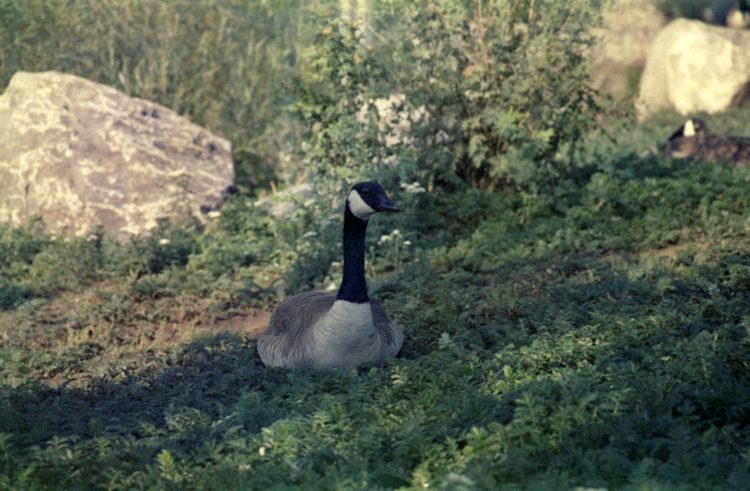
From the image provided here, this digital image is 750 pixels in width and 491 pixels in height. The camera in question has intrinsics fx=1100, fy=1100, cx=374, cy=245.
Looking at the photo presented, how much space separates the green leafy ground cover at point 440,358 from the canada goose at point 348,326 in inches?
7.4

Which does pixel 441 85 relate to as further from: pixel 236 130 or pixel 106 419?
pixel 106 419

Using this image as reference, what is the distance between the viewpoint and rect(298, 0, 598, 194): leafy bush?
10734mm

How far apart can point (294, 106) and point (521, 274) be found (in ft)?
10.3

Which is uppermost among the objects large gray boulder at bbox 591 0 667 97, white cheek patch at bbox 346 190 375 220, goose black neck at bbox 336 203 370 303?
white cheek patch at bbox 346 190 375 220

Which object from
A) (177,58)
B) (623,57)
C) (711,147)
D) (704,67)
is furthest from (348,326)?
(623,57)

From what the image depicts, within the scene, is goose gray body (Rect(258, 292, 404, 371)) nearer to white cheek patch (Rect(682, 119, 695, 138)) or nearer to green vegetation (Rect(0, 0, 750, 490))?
green vegetation (Rect(0, 0, 750, 490))

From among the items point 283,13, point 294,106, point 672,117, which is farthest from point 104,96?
point 672,117

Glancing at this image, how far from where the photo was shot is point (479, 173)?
1146 cm

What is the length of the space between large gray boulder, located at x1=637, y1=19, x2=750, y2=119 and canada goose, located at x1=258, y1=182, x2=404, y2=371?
12229mm

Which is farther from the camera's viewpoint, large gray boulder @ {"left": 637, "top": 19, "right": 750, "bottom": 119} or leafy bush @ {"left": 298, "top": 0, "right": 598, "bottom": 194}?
large gray boulder @ {"left": 637, "top": 19, "right": 750, "bottom": 119}

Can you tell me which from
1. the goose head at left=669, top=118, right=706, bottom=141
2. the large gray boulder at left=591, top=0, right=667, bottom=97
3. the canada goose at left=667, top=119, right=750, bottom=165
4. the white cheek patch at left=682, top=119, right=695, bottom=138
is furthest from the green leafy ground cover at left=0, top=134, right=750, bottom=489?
the large gray boulder at left=591, top=0, right=667, bottom=97

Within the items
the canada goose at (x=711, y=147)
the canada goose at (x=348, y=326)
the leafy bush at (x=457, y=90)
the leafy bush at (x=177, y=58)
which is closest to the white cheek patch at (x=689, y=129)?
the canada goose at (x=711, y=147)

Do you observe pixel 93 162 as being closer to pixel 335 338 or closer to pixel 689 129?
pixel 335 338

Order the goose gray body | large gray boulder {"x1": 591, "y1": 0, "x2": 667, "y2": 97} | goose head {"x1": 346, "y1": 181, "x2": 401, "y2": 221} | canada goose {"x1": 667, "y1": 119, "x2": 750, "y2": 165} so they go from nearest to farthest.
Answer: the goose gray body, goose head {"x1": 346, "y1": 181, "x2": 401, "y2": 221}, canada goose {"x1": 667, "y1": 119, "x2": 750, "y2": 165}, large gray boulder {"x1": 591, "y1": 0, "x2": 667, "y2": 97}
